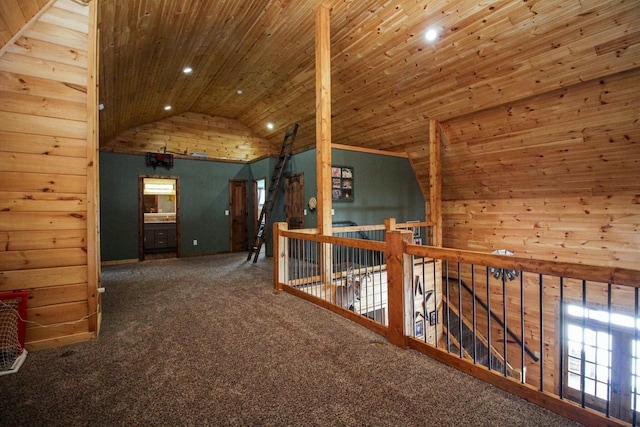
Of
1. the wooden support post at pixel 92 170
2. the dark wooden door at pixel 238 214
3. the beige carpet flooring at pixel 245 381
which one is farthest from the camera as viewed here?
the dark wooden door at pixel 238 214

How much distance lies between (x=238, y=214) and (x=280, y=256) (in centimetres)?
428

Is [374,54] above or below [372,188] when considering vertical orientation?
above

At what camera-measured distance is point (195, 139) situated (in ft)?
28.1

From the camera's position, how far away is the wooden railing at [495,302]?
5.58 ft

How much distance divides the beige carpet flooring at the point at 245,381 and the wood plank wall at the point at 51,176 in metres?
0.37

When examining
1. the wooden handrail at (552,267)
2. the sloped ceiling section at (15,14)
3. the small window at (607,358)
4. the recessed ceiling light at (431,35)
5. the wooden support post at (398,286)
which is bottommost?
the small window at (607,358)

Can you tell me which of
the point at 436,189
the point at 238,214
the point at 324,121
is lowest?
the point at 238,214

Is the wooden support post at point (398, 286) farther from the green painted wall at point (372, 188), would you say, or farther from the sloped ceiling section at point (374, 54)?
the green painted wall at point (372, 188)

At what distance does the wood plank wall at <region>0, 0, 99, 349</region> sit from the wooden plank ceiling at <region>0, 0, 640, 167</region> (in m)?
0.30

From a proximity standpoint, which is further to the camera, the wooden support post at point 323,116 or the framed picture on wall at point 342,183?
the framed picture on wall at point 342,183

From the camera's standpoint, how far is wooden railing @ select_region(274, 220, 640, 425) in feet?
Answer: 5.58

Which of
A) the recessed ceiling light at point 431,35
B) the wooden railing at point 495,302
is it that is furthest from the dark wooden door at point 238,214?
the recessed ceiling light at point 431,35

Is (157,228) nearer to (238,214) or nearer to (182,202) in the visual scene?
(182,202)

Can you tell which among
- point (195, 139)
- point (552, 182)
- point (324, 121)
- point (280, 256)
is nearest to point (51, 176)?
point (280, 256)
